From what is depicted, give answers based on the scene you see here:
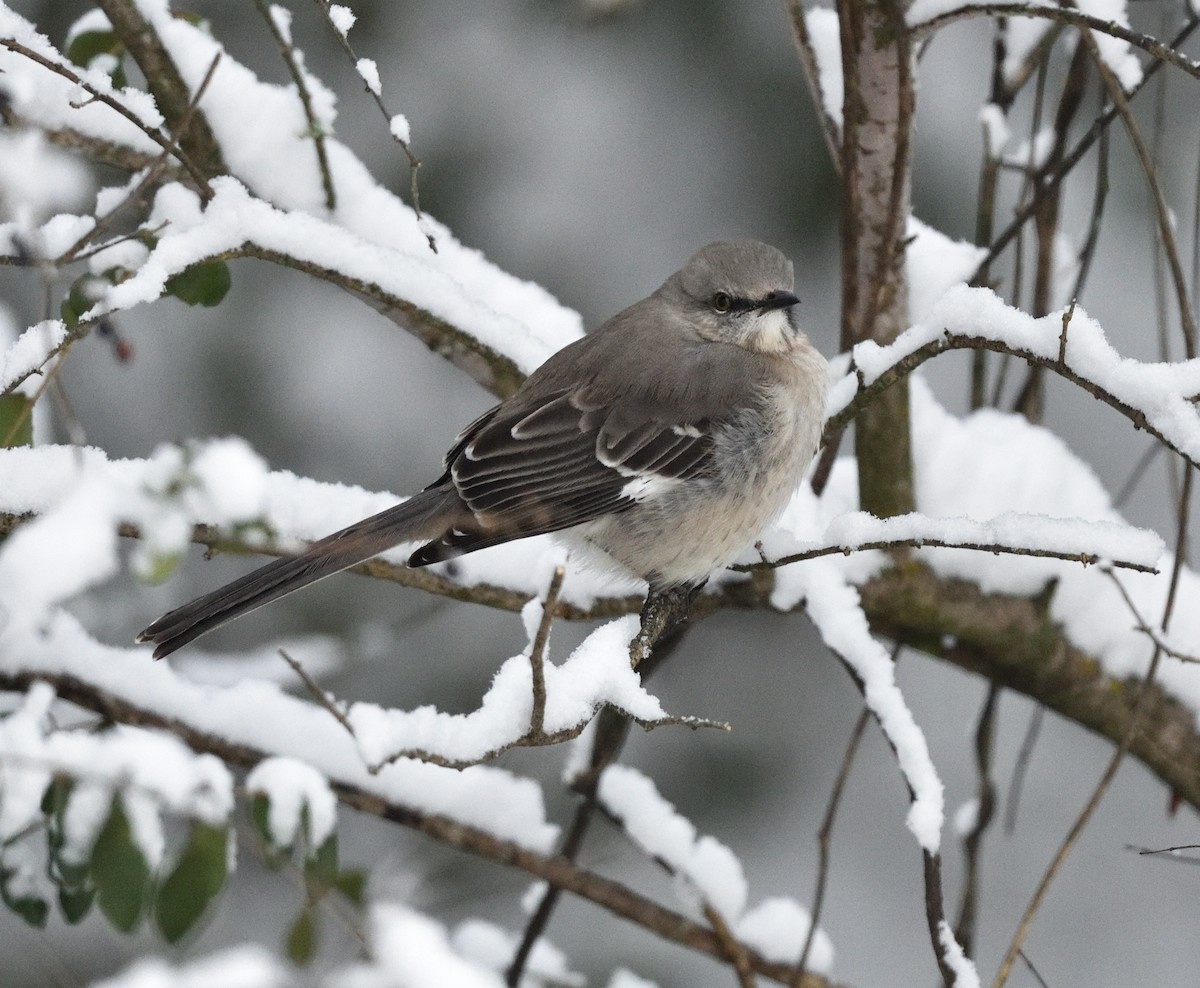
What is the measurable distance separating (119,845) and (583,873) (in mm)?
Result: 1509

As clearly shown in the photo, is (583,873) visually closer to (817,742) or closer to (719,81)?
(817,742)

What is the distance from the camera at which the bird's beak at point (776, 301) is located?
3314 millimetres

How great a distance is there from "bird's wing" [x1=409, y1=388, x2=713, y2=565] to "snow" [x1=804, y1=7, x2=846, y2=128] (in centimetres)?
88

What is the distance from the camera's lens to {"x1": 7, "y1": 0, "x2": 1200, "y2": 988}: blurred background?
563cm

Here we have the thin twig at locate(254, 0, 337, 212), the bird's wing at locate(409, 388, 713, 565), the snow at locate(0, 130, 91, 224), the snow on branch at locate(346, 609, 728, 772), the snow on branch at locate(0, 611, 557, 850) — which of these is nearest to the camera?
the snow at locate(0, 130, 91, 224)

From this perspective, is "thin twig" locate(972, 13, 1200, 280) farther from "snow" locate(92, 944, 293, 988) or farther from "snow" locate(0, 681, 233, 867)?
"snow" locate(92, 944, 293, 988)

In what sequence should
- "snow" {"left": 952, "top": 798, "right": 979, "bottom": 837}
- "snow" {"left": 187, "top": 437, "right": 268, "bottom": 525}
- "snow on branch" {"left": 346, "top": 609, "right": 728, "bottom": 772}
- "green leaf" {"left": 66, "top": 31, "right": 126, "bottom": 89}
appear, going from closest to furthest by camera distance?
"snow" {"left": 187, "top": 437, "right": 268, "bottom": 525} < "snow on branch" {"left": 346, "top": 609, "right": 728, "bottom": 772} < "green leaf" {"left": 66, "top": 31, "right": 126, "bottom": 89} < "snow" {"left": 952, "top": 798, "right": 979, "bottom": 837}

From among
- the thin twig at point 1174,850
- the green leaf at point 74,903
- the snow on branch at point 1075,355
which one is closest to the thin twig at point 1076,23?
the snow on branch at point 1075,355

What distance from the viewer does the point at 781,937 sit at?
Result: 310cm

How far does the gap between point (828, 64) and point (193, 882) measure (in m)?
2.55

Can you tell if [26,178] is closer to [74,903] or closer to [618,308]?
[74,903]

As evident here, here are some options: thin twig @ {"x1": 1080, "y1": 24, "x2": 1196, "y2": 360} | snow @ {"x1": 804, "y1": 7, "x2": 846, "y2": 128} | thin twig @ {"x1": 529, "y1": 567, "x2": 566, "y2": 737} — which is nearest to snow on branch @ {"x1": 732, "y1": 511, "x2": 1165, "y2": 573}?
thin twig @ {"x1": 1080, "y1": 24, "x2": 1196, "y2": 360}

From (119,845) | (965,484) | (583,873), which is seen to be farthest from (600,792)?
(119,845)

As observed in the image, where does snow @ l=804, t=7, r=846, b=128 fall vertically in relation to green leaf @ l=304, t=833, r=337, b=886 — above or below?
above
